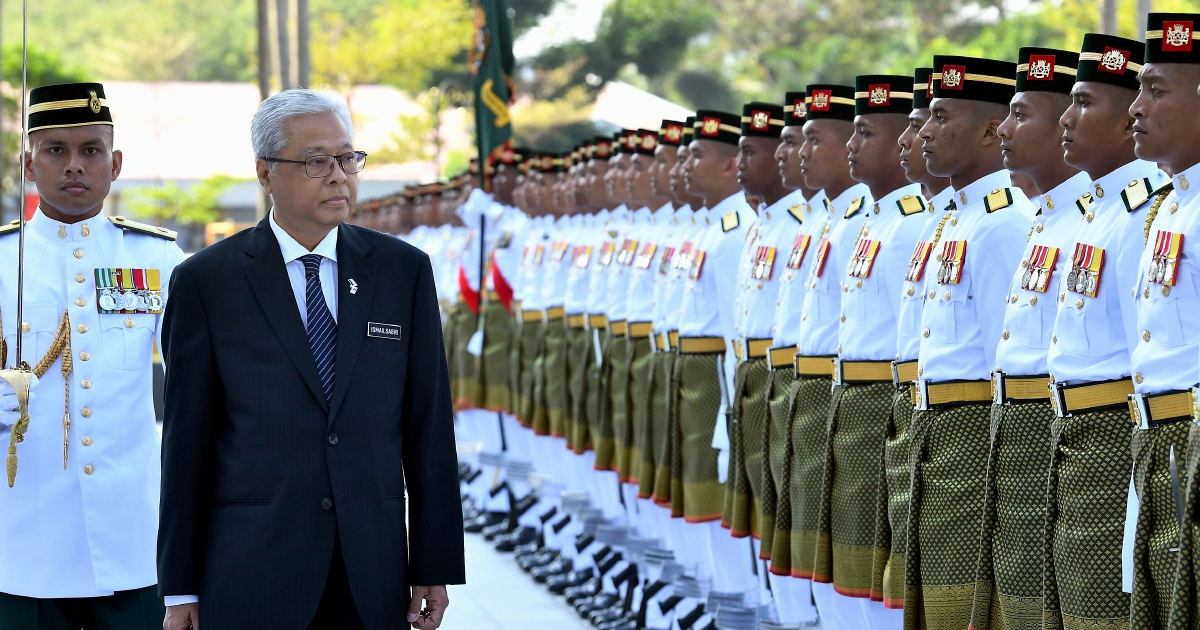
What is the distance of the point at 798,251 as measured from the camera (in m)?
5.29

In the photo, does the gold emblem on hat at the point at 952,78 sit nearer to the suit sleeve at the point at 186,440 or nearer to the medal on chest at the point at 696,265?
the medal on chest at the point at 696,265

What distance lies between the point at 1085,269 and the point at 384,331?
1.65 metres

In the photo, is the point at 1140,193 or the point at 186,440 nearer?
the point at 186,440

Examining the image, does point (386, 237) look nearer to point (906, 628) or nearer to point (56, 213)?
point (56, 213)

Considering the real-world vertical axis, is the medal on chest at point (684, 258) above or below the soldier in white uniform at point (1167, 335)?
above

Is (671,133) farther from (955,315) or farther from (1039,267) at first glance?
(1039,267)

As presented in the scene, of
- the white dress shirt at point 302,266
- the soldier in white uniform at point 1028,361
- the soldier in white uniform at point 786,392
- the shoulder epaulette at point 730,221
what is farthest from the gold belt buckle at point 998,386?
the shoulder epaulette at point 730,221

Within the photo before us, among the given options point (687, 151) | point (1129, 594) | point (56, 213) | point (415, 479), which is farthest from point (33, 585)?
point (687, 151)

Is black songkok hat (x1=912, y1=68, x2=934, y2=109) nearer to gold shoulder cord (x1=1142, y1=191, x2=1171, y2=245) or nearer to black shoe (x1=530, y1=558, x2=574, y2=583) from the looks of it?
gold shoulder cord (x1=1142, y1=191, x2=1171, y2=245)

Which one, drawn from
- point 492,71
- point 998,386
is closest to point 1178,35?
point 998,386

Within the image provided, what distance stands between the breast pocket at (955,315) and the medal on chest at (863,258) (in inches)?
22.5

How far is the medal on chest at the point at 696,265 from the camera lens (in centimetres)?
624

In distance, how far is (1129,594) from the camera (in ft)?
10.6

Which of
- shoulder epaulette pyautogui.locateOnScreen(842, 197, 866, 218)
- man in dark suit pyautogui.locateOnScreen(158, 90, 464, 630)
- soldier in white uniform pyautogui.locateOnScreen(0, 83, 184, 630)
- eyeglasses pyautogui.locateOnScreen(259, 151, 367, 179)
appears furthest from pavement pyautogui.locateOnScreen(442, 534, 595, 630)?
eyeglasses pyautogui.locateOnScreen(259, 151, 367, 179)
